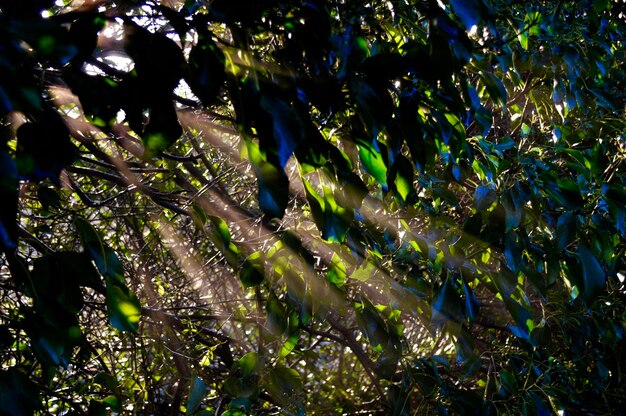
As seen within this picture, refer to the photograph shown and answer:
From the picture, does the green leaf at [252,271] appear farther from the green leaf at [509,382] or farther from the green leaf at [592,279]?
the green leaf at [509,382]

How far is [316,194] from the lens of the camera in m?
1.11

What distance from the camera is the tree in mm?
883

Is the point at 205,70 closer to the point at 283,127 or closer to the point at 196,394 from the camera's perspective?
the point at 283,127

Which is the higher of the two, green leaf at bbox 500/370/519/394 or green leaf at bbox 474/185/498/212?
green leaf at bbox 474/185/498/212

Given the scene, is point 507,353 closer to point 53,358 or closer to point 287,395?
point 287,395

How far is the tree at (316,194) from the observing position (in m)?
0.88

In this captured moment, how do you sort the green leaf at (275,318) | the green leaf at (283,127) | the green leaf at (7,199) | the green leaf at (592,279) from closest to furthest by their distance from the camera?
the green leaf at (7,199) → the green leaf at (283,127) → the green leaf at (592,279) → the green leaf at (275,318)

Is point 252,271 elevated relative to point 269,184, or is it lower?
elevated

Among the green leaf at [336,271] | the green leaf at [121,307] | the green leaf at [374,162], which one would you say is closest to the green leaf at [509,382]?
the green leaf at [336,271]

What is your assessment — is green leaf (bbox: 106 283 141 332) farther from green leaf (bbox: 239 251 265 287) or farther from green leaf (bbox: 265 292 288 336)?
green leaf (bbox: 265 292 288 336)

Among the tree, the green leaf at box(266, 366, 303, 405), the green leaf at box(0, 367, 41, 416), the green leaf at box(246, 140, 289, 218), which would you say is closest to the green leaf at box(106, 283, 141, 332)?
the tree

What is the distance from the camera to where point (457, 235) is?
1852 millimetres

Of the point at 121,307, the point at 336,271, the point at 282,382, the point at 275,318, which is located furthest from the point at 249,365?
the point at 121,307

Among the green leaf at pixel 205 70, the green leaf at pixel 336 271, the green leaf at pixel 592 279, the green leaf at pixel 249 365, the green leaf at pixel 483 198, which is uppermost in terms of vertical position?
the green leaf at pixel 205 70
